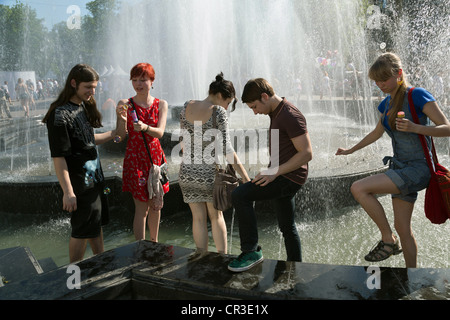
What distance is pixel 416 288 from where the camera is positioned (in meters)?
2.39

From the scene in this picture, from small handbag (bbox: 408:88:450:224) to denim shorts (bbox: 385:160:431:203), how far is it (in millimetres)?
40

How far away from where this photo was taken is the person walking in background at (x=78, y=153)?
3.04 meters

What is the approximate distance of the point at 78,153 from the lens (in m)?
3.18

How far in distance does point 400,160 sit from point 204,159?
1430 millimetres

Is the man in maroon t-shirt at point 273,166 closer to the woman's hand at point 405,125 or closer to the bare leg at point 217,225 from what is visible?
the bare leg at point 217,225

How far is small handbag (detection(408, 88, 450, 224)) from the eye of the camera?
2.66m

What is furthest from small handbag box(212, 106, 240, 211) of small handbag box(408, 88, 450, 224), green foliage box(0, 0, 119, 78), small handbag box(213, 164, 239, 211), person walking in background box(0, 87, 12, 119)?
green foliage box(0, 0, 119, 78)

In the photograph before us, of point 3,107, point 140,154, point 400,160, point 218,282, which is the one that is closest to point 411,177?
point 400,160

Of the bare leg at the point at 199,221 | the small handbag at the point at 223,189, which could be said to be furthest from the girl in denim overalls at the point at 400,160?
the bare leg at the point at 199,221

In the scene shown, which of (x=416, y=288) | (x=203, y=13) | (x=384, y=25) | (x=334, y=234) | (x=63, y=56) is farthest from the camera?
(x=63, y=56)

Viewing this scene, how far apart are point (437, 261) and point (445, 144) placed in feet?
22.2

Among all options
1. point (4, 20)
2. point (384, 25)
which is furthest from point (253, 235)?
point (4, 20)

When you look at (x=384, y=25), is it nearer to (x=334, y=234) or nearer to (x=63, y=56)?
(x=334, y=234)

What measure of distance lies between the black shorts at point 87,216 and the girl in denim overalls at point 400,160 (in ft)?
6.39
